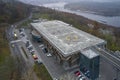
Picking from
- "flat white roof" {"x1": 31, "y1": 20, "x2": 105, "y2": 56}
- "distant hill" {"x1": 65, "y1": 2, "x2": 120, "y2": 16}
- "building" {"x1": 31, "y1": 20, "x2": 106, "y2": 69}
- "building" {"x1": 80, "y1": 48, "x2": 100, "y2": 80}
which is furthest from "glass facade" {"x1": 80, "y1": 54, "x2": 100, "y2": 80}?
"distant hill" {"x1": 65, "y1": 2, "x2": 120, "y2": 16}

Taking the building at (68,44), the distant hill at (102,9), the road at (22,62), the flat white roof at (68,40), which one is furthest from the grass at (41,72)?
the distant hill at (102,9)

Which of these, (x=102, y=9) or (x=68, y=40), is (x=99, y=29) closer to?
(x=68, y=40)

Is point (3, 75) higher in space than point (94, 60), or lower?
lower

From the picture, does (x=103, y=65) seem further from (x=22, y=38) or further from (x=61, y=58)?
(x=22, y=38)

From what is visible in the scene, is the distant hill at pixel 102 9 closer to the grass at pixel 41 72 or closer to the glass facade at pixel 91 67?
the glass facade at pixel 91 67

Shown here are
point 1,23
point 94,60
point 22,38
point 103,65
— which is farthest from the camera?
point 1,23

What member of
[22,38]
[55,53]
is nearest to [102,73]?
[55,53]

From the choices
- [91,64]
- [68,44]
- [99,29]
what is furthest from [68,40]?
[99,29]

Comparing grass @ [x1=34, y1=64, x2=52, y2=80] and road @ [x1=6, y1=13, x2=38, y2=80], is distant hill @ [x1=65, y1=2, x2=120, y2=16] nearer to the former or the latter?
road @ [x1=6, y1=13, x2=38, y2=80]
